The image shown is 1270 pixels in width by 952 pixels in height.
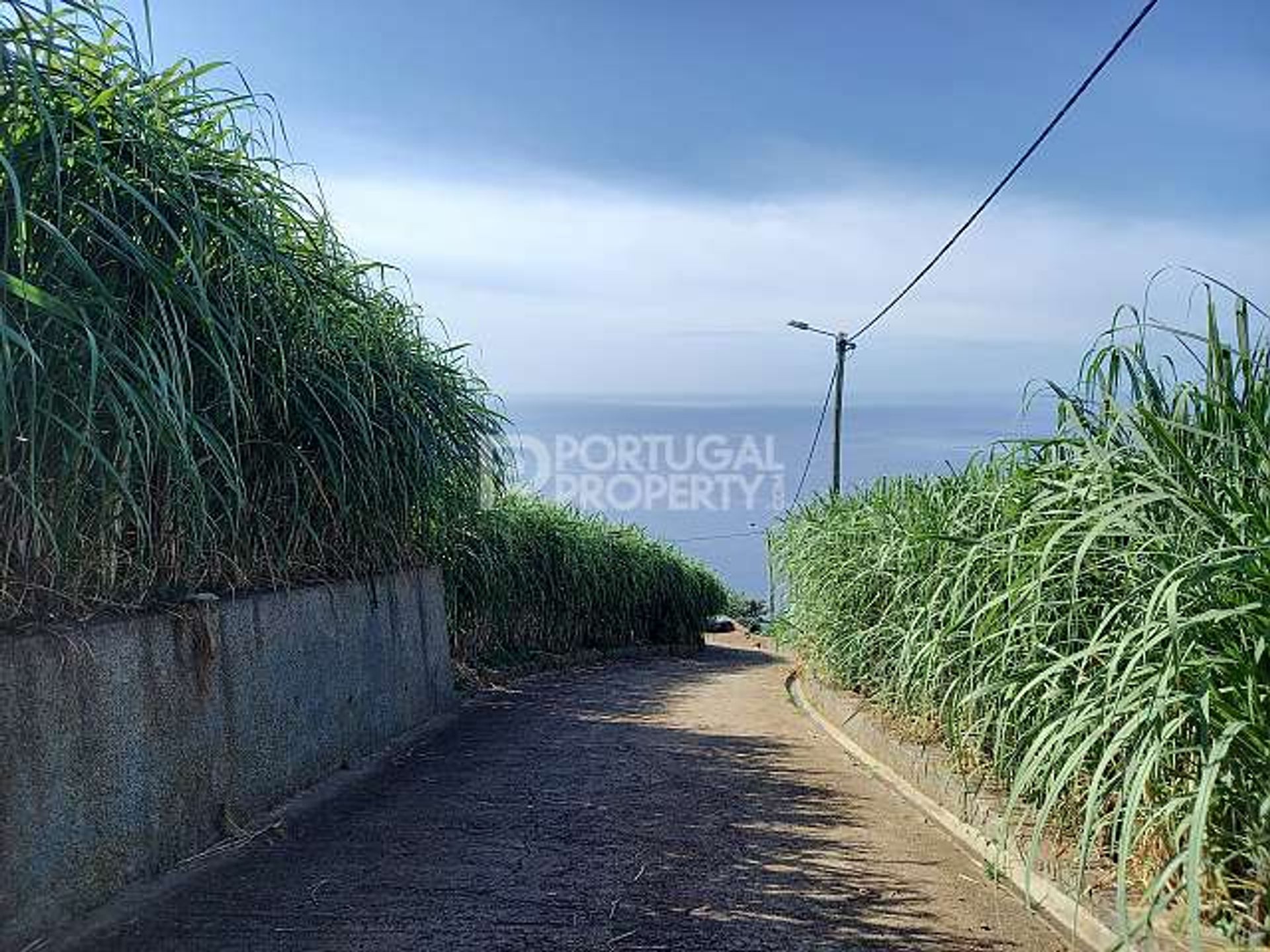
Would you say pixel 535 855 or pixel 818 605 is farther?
pixel 818 605

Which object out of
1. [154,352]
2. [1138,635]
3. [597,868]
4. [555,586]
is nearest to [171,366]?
[154,352]

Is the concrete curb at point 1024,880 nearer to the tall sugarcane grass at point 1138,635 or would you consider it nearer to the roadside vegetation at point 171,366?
the tall sugarcane grass at point 1138,635

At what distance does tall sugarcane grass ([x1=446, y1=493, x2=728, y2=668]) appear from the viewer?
34.9ft

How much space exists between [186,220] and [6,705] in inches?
68.7

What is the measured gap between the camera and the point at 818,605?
9391 millimetres

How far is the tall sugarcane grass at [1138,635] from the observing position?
2.98m

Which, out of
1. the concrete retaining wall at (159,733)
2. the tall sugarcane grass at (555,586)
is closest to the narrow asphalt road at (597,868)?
the concrete retaining wall at (159,733)

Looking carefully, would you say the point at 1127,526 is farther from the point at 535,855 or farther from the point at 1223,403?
the point at 535,855

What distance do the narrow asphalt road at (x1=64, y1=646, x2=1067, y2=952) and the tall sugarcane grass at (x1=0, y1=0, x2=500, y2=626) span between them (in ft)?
3.57

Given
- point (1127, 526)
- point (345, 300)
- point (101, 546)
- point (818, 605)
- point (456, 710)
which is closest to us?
point (1127, 526)

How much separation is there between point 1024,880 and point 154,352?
3351 millimetres

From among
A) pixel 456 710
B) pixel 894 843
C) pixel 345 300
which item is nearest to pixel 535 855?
pixel 894 843

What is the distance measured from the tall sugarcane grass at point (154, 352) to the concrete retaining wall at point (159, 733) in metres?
0.19

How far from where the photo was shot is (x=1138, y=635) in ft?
10.8
